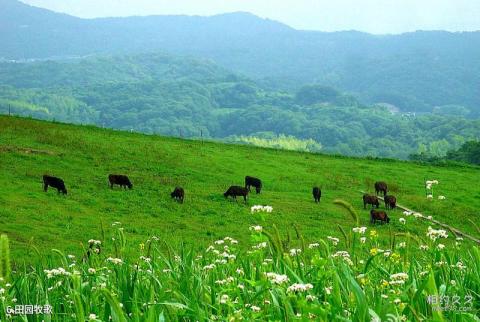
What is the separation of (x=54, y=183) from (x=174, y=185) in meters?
9.34

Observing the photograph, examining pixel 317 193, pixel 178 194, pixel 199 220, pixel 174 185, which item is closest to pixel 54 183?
pixel 178 194

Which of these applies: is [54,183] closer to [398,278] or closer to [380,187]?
[380,187]

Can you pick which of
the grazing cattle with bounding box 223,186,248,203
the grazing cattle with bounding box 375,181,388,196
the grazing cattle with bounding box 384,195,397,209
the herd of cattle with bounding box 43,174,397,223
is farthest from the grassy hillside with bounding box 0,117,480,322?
the grazing cattle with bounding box 375,181,388,196

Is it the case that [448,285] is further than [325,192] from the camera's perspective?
No

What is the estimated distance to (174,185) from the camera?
153ft

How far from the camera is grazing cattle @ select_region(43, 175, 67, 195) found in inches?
1594

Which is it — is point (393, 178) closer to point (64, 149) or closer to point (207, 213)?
point (207, 213)

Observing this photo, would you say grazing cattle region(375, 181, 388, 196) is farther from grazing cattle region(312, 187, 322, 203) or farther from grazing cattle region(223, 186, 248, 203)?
grazing cattle region(223, 186, 248, 203)

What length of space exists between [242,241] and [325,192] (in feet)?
59.2

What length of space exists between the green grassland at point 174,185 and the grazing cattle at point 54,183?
461mm

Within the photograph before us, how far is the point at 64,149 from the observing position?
173 ft

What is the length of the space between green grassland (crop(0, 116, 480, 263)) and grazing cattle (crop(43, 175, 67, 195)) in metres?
0.46

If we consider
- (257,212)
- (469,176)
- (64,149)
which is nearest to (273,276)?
(257,212)

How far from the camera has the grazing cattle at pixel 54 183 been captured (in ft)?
133
